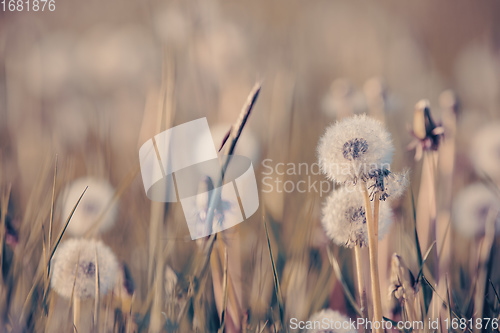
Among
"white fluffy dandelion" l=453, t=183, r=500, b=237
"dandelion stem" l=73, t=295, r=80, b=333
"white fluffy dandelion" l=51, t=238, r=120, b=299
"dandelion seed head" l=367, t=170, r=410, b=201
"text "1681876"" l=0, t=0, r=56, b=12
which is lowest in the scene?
"dandelion stem" l=73, t=295, r=80, b=333

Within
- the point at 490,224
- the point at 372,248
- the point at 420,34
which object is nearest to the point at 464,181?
the point at 490,224

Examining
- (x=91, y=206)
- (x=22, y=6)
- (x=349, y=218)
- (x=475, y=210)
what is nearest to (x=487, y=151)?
(x=475, y=210)

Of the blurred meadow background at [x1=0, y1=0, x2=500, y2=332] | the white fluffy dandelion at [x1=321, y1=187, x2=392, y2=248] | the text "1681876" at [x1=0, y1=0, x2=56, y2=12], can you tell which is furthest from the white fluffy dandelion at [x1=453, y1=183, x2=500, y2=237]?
the text "1681876" at [x1=0, y1=0, x2=56, y2=12]

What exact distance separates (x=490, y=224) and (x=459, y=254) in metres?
0.07

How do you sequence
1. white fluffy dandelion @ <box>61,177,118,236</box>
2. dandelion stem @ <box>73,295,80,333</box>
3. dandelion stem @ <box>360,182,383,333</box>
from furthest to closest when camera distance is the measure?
white fluffy dandelion @ <box>61,177,118,236</box>
dandelion stem @ <box>73,295,80,333</box>
dandelion stem @ <box>360,182,383,333</box>

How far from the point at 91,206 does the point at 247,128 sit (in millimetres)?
278

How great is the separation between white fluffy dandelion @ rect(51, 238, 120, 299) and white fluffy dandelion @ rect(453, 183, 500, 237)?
1.71ft

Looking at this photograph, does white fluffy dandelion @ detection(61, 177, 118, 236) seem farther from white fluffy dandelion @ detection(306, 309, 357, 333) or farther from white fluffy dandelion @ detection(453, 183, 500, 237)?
white fluffy dandelion @ detection(453, 183, 500, 237)

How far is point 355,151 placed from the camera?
450mm

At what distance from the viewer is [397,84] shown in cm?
73

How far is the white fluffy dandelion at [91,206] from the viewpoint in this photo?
0.66m

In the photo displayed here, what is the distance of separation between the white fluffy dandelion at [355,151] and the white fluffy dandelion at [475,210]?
29 cm

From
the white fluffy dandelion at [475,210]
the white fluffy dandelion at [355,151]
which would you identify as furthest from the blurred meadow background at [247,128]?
the white fluffy dandelion at [355,151]

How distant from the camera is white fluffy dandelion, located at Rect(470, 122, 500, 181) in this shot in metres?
0.69
